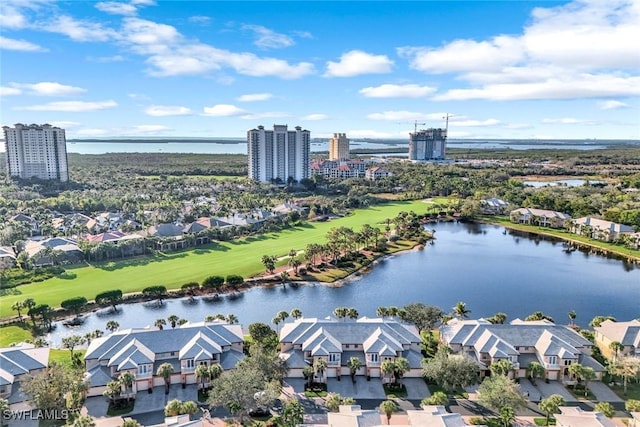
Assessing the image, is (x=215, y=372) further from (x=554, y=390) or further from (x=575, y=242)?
(x=575, y=242)

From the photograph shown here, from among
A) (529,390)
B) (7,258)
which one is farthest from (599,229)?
(7,258)

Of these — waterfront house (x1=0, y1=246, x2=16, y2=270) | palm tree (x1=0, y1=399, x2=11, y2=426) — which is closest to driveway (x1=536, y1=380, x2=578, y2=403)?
palm tree (x1=0, y1=399, x2=11, y2=426)

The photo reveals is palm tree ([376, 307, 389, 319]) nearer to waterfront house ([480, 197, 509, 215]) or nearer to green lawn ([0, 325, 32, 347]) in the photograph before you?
green lawn ([0, 325, 32, 347])

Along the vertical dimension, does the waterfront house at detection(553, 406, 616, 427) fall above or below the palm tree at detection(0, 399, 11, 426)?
above

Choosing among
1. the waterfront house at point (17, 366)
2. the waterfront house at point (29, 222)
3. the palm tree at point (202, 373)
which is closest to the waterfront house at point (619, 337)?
the palm tree at point (202, 373)

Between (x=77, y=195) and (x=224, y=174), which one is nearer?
(x=77, y=195)

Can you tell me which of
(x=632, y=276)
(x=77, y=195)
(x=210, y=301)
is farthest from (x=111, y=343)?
(x=77, y=195)

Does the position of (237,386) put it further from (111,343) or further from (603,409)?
(603,409)
